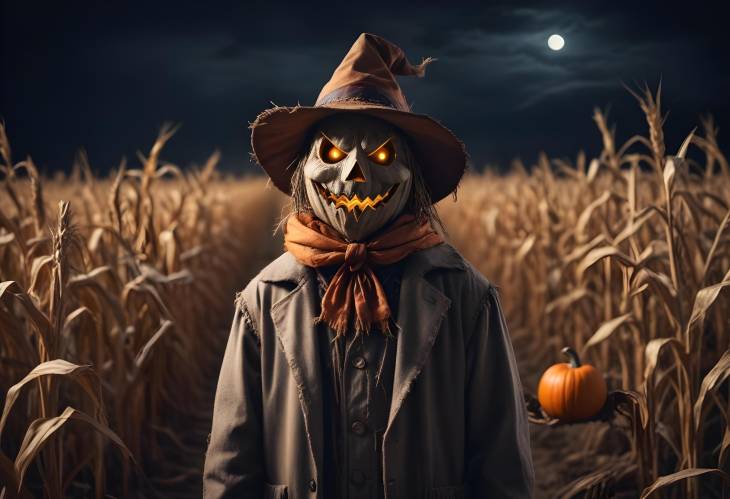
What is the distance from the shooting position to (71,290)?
2994 mm

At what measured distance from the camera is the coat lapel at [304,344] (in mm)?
1796

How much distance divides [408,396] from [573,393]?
138 centimetres

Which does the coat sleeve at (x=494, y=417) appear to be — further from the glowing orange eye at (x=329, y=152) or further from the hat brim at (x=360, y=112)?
the glowing orange eye at (x=329, y=152)

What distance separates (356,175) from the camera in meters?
1.86

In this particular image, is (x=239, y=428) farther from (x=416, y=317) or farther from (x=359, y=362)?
(x=416, y=317)

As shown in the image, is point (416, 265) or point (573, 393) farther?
point (573, 393)

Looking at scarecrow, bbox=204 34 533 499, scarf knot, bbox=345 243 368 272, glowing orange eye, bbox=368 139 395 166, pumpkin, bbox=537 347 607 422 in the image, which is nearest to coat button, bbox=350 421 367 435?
scarecrow, bbox=204 34 533 499

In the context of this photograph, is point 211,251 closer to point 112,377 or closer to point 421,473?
point 112,377

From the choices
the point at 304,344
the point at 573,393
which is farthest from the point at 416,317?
the point at 573,393

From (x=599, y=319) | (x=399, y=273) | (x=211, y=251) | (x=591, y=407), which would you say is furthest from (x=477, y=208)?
(x=399, y=273)

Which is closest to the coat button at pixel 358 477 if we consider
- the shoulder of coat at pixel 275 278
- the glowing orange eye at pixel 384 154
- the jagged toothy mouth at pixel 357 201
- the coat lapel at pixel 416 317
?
the coat lapel at pixel 416 317

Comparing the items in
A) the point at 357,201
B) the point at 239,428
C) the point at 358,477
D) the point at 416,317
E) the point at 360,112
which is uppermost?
the point at 360,112

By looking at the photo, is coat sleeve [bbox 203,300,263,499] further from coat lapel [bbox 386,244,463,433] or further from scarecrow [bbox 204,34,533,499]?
coat lapel [bbox 386,244,463,433]

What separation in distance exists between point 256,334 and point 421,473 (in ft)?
1.83
